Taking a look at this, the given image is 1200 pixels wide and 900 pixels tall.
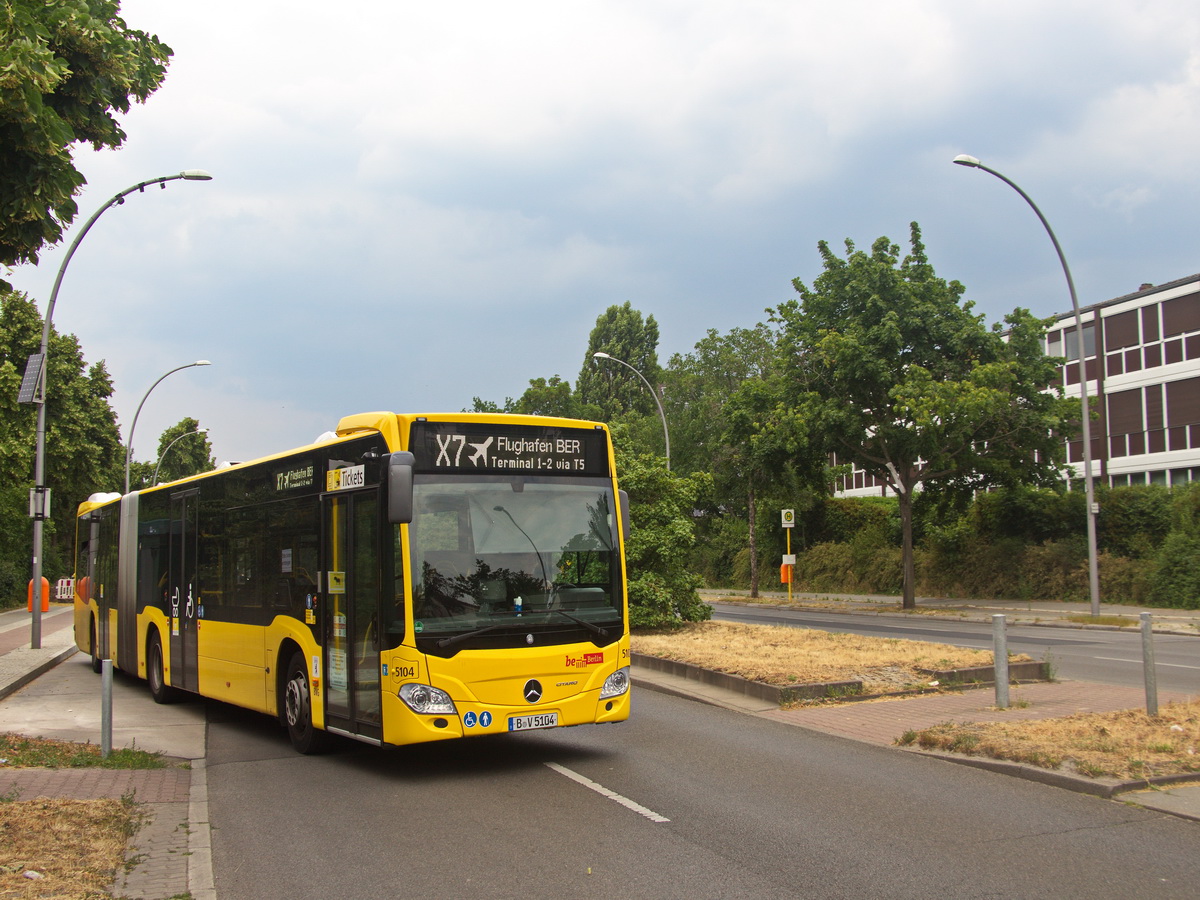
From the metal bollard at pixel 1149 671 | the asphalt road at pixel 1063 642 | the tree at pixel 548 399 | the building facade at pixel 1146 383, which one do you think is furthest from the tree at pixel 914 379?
the tree at pixel 548 399

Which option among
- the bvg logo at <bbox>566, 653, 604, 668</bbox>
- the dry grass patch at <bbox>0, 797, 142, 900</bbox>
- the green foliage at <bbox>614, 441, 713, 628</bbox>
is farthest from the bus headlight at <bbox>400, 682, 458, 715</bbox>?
the green foliage at <bbox>614, 441, 713, 628</bbox>

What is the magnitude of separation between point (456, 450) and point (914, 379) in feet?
74.0

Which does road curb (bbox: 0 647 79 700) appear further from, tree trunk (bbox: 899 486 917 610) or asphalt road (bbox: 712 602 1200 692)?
tree trunk (bbox: 899 486 917 610)

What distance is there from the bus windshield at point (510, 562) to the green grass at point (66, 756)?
119 inches

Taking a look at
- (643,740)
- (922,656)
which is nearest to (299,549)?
(643,740)

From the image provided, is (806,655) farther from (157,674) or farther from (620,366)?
(620,366)

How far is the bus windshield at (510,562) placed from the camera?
27.1 ft

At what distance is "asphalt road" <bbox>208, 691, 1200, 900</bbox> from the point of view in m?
5.62

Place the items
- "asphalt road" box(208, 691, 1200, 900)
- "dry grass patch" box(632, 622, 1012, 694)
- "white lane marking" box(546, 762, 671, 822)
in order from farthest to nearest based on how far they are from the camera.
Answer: "dry grass patch" box(632, 622, 1012, 694), "white lane marking" box(546, 762, 671, 822), "asphalt road" box(208, 691, 1200, 900)

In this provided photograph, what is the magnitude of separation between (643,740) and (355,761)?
2.63 metres

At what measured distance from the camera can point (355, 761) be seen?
945 centimetres

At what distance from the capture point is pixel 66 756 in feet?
29.9

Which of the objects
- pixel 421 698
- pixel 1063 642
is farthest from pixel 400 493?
pixel 1063 642

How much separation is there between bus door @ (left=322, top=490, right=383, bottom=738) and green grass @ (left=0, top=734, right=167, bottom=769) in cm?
164
